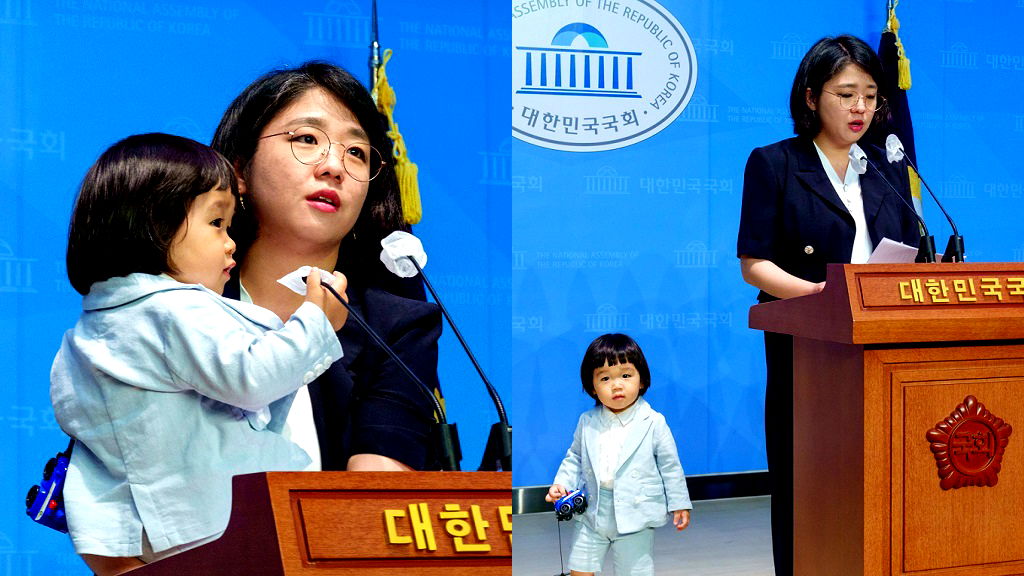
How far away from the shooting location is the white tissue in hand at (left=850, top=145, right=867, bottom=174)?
8.20ft

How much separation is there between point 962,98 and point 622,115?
1595 mm

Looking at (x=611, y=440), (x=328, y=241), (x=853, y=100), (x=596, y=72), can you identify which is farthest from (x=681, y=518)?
(x=596, y=72)

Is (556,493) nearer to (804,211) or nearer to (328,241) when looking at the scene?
(804,211)

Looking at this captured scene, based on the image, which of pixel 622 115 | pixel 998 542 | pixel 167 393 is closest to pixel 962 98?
pixel 622 115

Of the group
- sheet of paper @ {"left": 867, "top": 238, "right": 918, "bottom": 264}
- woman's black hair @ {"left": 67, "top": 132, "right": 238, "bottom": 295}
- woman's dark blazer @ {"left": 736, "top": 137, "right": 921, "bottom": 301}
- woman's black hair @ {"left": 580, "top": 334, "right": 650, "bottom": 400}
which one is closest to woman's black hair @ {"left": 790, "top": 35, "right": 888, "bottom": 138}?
woman's dark blazer @ {"left": 736, "top": 137, "right": 921, "bottom": 301}

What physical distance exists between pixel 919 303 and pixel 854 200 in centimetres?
78

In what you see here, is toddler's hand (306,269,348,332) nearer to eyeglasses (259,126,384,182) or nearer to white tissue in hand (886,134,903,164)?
eyeglasses (259,126,384,182)

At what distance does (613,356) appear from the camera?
2.75 metres

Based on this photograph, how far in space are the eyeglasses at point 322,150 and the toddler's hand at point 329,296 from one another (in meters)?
0.23

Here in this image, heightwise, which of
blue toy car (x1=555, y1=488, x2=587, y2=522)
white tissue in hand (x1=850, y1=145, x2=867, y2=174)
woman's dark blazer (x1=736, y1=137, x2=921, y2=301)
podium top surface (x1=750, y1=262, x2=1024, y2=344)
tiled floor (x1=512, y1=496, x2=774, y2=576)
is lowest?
tiled floor (x1=512, y1=496, x2=774, y2=576)

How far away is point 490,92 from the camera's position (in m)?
2.01

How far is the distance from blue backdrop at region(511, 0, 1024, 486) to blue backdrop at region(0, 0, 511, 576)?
187cm

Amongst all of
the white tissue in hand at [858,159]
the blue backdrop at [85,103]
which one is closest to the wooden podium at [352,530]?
the blue backdrop at [85,103]

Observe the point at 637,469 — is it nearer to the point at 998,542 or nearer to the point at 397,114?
the point at 998,542
